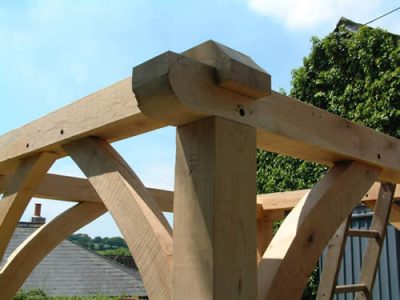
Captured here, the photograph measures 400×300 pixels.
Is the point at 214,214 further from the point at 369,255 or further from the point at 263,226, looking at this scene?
the point at 263,226

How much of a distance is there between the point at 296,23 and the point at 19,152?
7.45 m

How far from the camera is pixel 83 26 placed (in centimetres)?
465

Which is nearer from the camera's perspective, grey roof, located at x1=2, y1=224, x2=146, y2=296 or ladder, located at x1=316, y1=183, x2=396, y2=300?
ladder, located at x1=316, y1=183, x2=396, y2=300

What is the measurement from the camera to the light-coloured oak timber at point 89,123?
1.77m

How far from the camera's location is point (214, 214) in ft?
4.42

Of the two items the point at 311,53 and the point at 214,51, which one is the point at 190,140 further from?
the point at 311,53

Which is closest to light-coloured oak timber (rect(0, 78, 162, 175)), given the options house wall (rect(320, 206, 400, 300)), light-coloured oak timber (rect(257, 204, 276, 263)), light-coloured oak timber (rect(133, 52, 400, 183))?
light-coloured oak timber (rect(133, 52, 400, 183))

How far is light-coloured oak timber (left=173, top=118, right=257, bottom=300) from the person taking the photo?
1335 mm

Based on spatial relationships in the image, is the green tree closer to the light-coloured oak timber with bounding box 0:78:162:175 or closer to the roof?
the roof

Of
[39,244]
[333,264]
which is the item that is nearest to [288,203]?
[333,264]

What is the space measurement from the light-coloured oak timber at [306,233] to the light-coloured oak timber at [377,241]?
133cm

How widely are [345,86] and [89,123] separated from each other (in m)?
7.40

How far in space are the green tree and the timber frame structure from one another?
5.70 m

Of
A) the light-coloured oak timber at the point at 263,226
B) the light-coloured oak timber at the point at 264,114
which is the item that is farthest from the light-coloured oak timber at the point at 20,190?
the light-coloured oak timber at the point at 263,226
